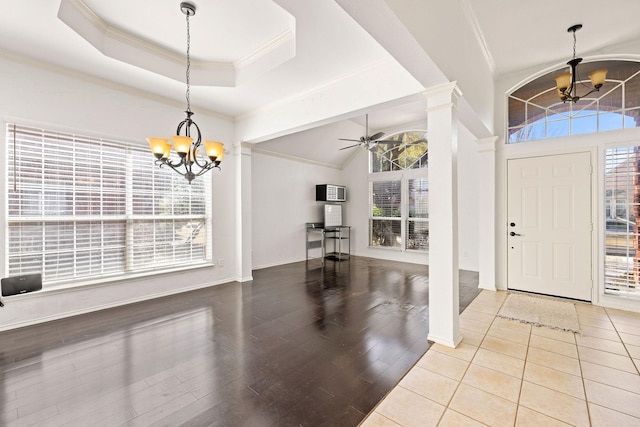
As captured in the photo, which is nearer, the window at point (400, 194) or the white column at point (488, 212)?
the white column at point (488, 212)

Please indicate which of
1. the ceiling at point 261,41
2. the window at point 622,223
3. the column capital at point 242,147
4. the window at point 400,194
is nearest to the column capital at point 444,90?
the ceiling at point 261,41

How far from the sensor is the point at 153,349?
2627 mm

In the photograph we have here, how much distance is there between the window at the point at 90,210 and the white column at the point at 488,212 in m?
4.86

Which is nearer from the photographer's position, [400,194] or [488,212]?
[488,212]

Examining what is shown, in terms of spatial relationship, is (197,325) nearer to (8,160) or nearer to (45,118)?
(8,160)

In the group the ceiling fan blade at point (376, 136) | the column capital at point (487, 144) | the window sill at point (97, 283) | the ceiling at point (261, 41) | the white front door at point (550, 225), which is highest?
the ceiling at point (261, 41)

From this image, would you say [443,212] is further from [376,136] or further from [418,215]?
[418,215]

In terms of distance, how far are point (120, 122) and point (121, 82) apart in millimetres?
514

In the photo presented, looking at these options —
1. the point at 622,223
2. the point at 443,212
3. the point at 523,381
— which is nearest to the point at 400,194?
the point at 622,223

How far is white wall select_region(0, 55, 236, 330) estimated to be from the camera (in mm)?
2986

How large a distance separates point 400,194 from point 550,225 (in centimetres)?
336

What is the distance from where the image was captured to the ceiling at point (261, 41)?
252 centimetres

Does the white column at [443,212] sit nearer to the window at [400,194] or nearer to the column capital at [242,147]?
the column capital at [242,147]

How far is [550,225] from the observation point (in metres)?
4.10
